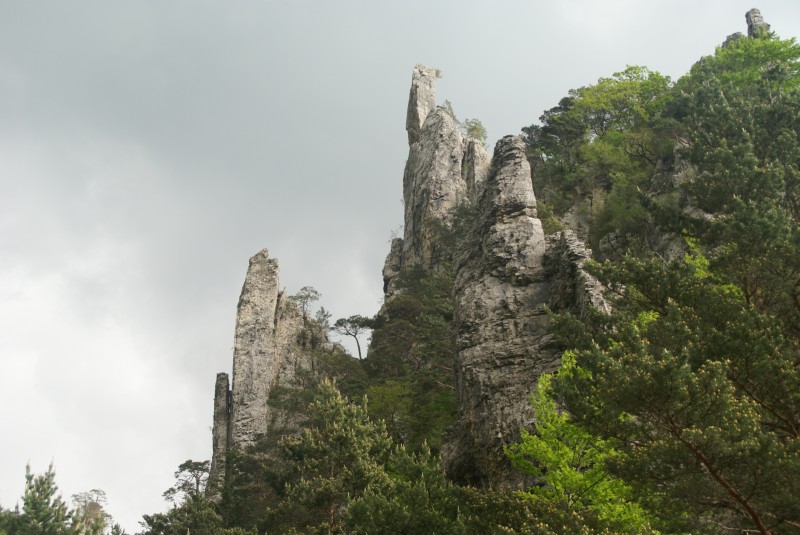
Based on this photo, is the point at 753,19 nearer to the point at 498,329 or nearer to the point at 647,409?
the point at 498,329

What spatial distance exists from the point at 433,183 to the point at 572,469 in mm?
43923

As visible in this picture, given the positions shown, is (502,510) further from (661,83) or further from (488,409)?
(661,83)

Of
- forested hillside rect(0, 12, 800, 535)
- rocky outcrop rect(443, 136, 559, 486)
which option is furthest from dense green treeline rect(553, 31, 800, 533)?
rocky outcrop rect(443, 136, 559, 486)

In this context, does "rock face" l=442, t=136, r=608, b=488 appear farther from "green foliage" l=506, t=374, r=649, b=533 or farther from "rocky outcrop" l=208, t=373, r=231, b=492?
"rocky outcrop" l=208, t=373, r=231, b=492

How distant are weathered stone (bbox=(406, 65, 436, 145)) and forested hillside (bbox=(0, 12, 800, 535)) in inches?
1652

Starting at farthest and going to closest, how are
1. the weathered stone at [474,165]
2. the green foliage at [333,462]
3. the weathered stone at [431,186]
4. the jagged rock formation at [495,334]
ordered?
the weathered stone at [474,165] < the weathered stone at [431,186] < the jagged rock formation at [495,334] < the green foliage at [333,462]

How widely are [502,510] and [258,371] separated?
36779mm

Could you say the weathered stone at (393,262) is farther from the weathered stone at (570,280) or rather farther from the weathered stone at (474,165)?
the weathered stone at (570,280)

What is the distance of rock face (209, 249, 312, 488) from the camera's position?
47562mm

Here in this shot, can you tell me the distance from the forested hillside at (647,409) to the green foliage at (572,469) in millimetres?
56

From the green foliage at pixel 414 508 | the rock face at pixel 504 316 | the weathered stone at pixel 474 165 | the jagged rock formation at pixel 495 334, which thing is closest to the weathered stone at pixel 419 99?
the weathered stone at pixel 474 165

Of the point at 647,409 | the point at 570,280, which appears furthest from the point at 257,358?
the point at 647,409

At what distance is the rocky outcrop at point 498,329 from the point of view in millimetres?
24328

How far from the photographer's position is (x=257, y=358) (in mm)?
50656
